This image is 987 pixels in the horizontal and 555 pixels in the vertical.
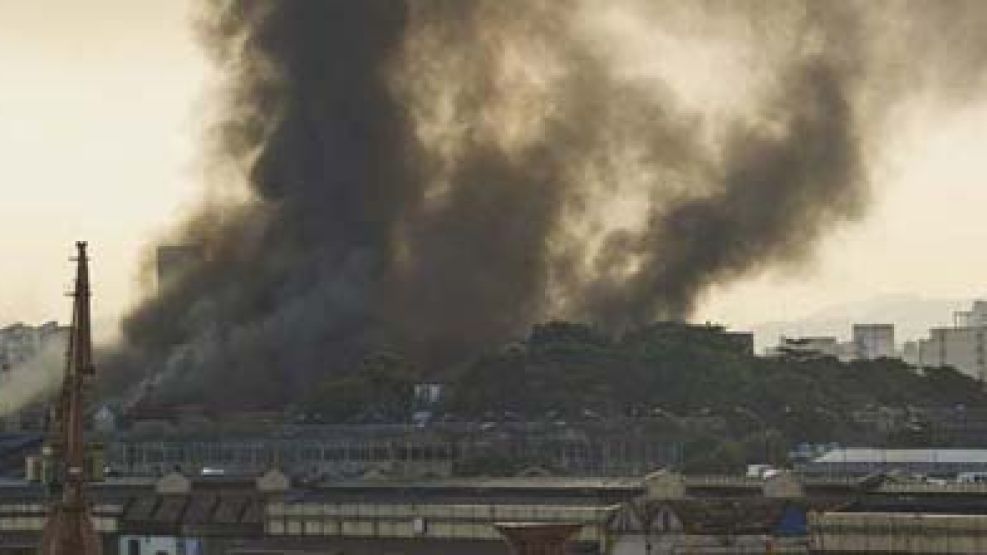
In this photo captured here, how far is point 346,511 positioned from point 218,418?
63.1 meters

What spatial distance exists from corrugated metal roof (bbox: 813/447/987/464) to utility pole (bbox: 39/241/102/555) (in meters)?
63.4

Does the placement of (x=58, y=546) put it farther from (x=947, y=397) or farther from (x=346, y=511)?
(x=947, y=397)

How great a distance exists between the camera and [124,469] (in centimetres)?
10706

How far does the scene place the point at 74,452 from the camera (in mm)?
31297

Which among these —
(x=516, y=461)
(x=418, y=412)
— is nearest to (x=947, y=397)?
(x=418, y=412)

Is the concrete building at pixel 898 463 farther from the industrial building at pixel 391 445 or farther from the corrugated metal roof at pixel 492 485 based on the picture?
the corrugated metal roof at pixel 492 485

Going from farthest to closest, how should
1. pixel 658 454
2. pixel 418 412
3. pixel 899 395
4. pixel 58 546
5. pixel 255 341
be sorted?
1. pixel 899 395
2. pixel 255 341
3. pixel 418 412
4. pixel 658 454
5. pixel 58 546

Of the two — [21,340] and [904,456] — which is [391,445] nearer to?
[904,456]

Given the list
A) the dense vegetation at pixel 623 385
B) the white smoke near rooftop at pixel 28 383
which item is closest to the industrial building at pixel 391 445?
the white smoke near rooftop at pixel 28 383

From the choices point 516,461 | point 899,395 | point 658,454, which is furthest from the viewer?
point 899,395

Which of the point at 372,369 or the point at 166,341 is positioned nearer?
the point at 372,369

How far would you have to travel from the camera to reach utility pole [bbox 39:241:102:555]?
1216 inches

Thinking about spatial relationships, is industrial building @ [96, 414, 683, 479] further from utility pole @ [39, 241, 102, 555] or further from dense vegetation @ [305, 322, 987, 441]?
utility pole @ [39, 241, 102, 555]

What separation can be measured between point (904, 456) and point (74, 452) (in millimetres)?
68354
